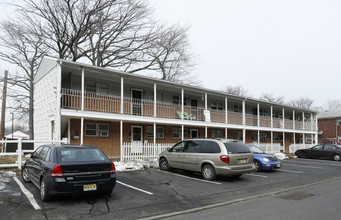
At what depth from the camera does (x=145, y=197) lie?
7.60 metres

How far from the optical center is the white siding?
1399 centimetres

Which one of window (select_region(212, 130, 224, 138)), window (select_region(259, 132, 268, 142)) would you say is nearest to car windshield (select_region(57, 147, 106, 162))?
window (select_region(212, 130, 224, 138))

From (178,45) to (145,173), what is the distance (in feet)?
76.1

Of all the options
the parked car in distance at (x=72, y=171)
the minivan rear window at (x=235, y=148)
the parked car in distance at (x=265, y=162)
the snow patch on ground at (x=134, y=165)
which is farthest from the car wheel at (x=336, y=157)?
the parked car in distance at (x=72, y=171)

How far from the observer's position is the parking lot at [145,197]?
603cm

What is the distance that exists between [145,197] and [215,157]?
3547 millimetres

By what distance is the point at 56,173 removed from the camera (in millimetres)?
6359

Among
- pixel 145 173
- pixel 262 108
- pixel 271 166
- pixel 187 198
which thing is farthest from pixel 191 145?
pixel 262 108

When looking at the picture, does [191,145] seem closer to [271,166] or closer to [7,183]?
[271,166]

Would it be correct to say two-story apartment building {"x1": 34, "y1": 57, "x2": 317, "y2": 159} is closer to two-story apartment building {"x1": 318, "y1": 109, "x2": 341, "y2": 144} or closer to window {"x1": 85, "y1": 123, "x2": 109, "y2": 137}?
window {"x1": 85, "y1": 123, "x2": 109, "y2": 137}

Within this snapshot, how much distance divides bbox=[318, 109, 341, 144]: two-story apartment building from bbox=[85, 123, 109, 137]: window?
128 feet

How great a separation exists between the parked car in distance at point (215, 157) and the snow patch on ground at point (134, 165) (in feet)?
7.14

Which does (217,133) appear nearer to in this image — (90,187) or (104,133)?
(104,133)

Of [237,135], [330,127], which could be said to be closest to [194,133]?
[237,135]
